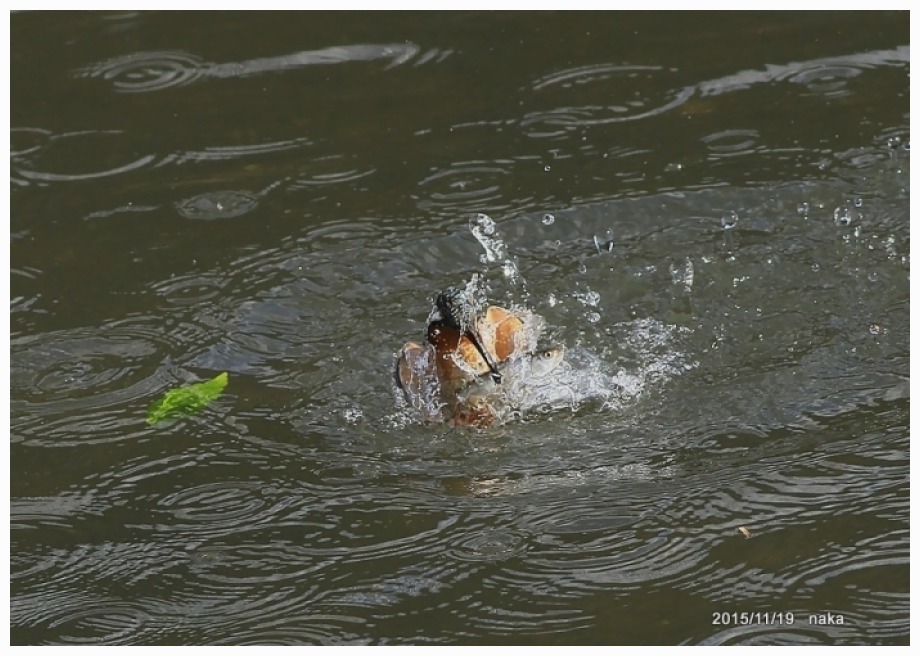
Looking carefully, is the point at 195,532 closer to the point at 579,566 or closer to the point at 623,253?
the point at 579,566

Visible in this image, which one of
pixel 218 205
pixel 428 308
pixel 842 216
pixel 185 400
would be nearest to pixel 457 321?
pixel 428 308

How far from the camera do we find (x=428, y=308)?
7.01 m

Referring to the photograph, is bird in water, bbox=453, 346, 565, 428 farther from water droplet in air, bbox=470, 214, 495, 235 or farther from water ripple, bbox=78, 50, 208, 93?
water ripple, bbox=78, 50, 208, 93

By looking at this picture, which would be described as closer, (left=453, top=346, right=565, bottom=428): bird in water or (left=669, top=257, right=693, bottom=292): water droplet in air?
(left=453, top=346, right=565, bottom=428): bird in water

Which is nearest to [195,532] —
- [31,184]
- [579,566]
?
[579,566]

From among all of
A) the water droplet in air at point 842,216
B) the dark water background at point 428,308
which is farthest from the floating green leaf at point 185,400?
the water droplet in air at point 842,216

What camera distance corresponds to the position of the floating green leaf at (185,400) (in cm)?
625

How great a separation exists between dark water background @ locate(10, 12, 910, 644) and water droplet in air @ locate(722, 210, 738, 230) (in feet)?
0.26

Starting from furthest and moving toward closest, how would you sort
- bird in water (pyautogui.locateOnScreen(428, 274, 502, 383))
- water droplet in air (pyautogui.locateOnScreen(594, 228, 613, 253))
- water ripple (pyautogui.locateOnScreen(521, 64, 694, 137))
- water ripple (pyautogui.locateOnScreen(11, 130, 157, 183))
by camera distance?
water ripple (pyautogui.locateOnScreen(521, 64, 694, 137)), water ripple (pyautogui.locateOnScreen(11, 130, 157, 183)), water droplet in air (pyautogui.locateOnScreen(594, 228, 613, 253)), bird in water (pyautogui.locateOnScreen(428, 274, 502, 383))

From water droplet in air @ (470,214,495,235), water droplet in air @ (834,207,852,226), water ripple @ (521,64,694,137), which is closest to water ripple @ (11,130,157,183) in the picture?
water droplet in air @ (470,214,495,235)

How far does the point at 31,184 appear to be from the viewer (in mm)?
8133

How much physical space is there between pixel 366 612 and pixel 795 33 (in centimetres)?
605

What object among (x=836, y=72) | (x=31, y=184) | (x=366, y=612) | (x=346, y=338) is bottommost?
(x=366, y=612)

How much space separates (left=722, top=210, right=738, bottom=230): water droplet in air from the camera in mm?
7457
